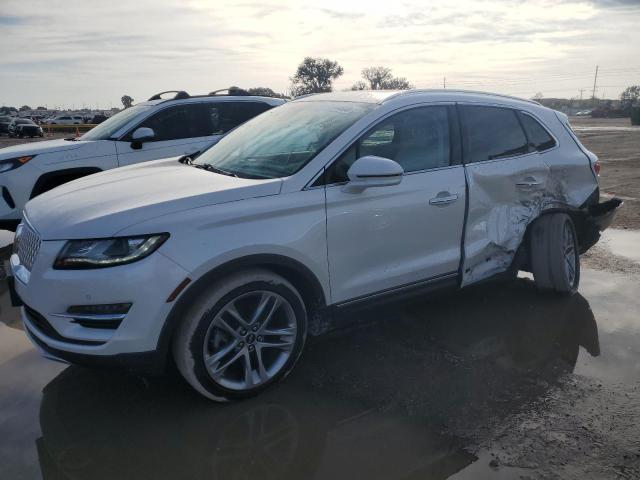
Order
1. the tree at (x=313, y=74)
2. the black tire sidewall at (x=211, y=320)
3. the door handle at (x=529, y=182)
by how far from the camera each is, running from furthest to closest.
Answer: the tree at (x=313, y=74) → the door handle at (x=529, y=182) → the black tire sidewall at (x=211, y=320)

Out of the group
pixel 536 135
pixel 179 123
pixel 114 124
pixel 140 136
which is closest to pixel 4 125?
pixel 114 124

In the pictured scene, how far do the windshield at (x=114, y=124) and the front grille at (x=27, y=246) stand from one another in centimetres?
390

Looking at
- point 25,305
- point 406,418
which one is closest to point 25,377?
point 25,305

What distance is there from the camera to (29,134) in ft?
125

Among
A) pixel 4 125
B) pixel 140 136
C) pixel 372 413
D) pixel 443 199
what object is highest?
pixel 140 136

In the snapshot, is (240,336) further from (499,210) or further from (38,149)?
(38,149)

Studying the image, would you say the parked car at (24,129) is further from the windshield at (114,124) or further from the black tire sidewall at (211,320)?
the black tire sidewall at (211,320)

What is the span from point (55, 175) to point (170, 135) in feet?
Result: 5.09

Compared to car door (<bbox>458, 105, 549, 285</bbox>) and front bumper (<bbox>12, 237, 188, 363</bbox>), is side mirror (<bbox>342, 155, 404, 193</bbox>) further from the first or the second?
Result: front bumper (<bbox>12, 237, 188, 363</bbox>)

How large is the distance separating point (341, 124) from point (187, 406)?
2029 millimetres

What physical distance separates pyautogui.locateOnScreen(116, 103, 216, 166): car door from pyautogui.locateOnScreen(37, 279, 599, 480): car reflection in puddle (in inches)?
156

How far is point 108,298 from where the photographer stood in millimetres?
2729

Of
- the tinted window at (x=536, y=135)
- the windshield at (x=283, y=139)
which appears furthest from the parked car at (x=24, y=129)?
the tinted window at (x=536, y=135)

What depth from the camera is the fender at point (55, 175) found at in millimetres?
6284
